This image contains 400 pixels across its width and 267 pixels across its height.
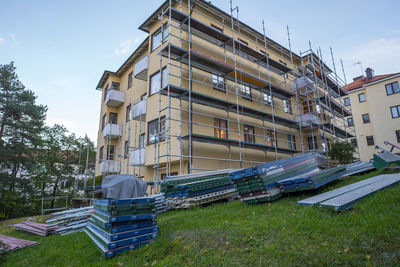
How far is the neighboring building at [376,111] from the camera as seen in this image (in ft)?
96.6

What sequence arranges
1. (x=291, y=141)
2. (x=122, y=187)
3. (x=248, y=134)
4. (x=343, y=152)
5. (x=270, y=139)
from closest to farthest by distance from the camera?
(x=122, y=187) < (x=248, y=134) < (x=343, y=152) < (x=270, y=139) < (x=291, y=141)

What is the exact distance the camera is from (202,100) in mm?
12680

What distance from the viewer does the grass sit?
321 cm

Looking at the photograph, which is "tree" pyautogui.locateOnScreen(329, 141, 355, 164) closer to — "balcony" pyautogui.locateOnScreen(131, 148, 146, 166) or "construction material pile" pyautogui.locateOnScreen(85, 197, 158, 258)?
"balcony" pyautogui.locateOnScreen(131, 148, 146, 166)

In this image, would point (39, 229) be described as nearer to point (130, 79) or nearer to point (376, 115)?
point (130, 79)

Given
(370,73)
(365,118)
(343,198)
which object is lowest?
(343,198)

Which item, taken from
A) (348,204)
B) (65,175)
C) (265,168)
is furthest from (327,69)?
(65,175)

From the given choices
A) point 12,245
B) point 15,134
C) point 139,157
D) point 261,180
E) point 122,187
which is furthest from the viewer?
point 15,134

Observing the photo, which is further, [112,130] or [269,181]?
[112,130]

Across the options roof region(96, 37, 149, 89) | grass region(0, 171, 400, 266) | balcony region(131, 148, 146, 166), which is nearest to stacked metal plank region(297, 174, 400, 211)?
grass region(0, 171, 400, 266)

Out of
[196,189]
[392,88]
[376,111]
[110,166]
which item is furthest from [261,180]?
[392,88]


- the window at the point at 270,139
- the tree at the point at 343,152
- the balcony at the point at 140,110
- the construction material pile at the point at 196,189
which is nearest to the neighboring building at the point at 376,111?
the tree at the point at 343,152

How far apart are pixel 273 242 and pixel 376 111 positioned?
35398 millimetres

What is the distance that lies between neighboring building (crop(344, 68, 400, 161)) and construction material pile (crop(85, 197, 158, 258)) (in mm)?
31080
